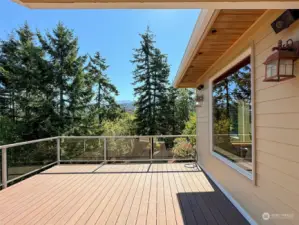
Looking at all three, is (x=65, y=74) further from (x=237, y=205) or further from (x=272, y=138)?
(x=272, y=138)

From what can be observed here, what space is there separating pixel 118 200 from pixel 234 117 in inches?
94.0

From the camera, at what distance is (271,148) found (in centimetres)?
244

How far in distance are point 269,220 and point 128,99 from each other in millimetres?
18248

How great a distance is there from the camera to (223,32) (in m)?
2.95

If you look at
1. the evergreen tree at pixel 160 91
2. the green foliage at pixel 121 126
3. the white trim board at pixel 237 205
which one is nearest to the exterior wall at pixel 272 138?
the white trim board at pixel 237 205

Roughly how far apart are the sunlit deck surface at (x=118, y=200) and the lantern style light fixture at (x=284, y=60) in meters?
1.96

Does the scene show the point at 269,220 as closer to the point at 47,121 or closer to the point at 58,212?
the point at 58,212

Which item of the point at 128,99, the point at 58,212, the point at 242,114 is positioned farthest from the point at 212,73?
the point at 128,99

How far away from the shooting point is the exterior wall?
204cm

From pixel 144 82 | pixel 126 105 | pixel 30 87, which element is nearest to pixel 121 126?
pixel 126 105

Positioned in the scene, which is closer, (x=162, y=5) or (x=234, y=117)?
(x=162, y=5)

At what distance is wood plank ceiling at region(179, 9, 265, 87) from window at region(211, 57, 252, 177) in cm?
36

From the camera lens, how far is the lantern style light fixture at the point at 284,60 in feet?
6.37

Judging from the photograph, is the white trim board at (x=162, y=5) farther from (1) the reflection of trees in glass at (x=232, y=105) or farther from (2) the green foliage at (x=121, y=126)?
(2) the green foliage at (x=121, y=126)
